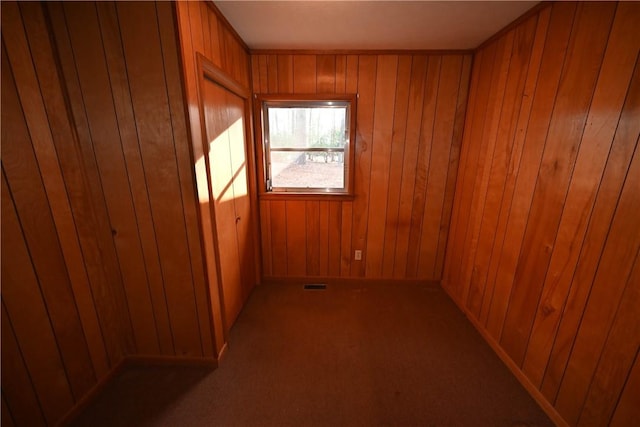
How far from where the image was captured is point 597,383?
3.67 feet

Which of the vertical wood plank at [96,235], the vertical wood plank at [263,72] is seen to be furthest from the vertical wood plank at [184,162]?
the vertical wood plank at [263,72]

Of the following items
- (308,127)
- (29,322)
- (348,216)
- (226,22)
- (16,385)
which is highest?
(226,22)

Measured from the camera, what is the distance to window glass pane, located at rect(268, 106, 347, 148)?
231cm

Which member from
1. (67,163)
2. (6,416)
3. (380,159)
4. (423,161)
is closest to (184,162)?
(67,163)

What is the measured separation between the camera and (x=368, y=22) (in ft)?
5.50

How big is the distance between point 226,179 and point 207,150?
1.22ft

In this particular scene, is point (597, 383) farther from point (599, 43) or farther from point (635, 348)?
point (599, 43)

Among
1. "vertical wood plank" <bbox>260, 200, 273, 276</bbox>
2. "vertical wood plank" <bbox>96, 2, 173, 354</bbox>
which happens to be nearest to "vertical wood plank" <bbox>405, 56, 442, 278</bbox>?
"vertical wood plank" <bbox>260, 200, 273, 276</bbox>

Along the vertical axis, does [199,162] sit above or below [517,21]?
below

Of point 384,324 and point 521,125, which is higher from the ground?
point 521,125

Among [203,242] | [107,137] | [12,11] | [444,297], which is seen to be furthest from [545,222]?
[12,11]

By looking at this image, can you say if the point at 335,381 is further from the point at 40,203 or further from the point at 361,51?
the point at 361,51

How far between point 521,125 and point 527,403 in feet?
5.63

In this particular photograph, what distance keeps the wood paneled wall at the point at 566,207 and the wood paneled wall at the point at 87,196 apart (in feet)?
6.69
